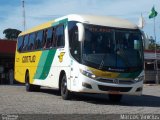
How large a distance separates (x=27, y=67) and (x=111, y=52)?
887cm

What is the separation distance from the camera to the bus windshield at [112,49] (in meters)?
17.0

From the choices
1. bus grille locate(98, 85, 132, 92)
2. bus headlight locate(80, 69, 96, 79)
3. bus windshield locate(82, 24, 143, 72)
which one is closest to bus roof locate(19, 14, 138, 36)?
bus windshield locate(82, 24, 143, 72)

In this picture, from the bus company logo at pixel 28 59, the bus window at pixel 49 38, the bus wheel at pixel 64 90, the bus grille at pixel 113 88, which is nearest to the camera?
the bus grille at pixel 113 88

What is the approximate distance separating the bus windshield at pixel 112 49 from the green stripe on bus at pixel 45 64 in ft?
11.0

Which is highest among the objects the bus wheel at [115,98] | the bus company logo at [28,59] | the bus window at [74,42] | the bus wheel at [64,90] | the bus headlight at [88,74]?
the bus window at [74,42]

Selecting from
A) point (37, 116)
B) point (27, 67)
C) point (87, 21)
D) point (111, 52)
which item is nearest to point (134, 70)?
point (111, 52)

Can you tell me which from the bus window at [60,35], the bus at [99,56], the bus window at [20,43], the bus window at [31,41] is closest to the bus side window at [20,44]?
the bus window at [20,43]

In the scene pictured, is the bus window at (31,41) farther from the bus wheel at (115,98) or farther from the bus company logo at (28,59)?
the bus wheel at (115,98)

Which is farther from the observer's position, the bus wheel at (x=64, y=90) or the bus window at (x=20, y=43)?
the bus window at (x=20, y=43)

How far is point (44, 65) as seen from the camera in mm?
21734

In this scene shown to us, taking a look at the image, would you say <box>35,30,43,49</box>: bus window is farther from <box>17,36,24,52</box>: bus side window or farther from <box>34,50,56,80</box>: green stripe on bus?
<box>17,36,24,52</box>: bus side window

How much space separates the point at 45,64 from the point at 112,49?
204 inches

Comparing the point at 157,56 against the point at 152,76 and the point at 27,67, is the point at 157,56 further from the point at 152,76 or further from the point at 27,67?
the point at 27,67

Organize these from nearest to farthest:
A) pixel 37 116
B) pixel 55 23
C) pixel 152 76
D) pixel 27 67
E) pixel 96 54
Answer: pixel 37 116, pixel 96 54, pixel 55 23, pixel 27 67, pixel 152 76
